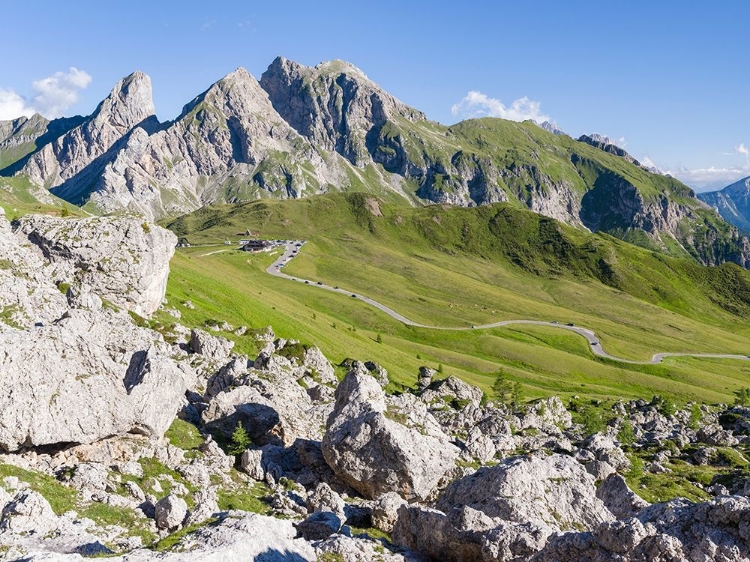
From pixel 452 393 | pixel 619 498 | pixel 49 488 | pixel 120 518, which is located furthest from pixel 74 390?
pixel 452 393

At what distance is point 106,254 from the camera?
7988 centimetres

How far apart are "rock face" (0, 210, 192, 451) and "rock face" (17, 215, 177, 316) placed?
1584 centimetres

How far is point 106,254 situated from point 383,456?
2286 inches

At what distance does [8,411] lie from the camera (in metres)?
34.6

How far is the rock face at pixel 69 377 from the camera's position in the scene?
117ft

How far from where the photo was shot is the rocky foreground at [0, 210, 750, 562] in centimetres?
2455

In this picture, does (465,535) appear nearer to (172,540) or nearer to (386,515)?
(386,515)

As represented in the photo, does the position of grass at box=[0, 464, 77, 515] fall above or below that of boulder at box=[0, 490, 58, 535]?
below

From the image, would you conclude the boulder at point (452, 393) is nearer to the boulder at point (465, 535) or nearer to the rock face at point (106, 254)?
the rock face at point (106, 254)

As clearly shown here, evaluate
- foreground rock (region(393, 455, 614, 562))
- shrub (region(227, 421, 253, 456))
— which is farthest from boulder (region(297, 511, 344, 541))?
shrub (region(227, 421, 253, 456))

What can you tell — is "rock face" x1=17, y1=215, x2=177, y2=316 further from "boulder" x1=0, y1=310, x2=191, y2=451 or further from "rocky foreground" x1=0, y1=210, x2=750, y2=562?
"boulder" x1=0, y1=310, x2=191, y2=451

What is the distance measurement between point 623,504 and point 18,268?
215 feet

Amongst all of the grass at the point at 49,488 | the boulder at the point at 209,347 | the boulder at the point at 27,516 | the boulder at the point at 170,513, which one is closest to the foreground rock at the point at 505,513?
the boulder at the point at 170,513

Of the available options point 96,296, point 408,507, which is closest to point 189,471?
point 408,507
